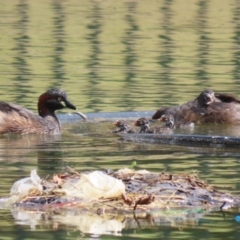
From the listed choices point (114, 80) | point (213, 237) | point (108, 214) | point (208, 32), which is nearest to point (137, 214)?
point (108, 214)

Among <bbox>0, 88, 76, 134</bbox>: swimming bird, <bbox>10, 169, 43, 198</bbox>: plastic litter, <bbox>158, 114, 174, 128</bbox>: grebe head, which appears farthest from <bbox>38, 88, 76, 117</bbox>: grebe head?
<bbox>10, 169, 43, 198</bbox>: plastic litter

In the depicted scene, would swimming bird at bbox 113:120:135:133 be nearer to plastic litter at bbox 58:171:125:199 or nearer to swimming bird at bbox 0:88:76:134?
swimming bird at bbox 0:88:76:134

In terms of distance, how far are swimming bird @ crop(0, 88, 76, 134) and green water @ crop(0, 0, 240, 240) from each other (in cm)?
22

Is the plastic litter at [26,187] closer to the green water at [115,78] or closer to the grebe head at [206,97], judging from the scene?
the green water at [115,78]

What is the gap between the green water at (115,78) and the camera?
10.2 metres

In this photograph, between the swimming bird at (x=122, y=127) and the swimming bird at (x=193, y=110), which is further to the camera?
the swimming bird at (x=193, y=110)

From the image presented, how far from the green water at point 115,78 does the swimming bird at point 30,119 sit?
222mm

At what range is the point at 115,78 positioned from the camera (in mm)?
22062

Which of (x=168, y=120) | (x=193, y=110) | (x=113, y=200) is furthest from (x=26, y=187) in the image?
(x=193, y=110)

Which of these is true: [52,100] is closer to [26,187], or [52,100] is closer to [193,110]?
[193,110]

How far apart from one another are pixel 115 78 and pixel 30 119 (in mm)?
5963

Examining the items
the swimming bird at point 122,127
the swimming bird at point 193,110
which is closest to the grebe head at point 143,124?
the swimming bird at point 122,127

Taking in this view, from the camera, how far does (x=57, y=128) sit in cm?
1627

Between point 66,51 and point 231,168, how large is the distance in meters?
14.8
